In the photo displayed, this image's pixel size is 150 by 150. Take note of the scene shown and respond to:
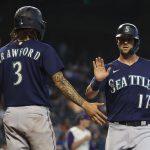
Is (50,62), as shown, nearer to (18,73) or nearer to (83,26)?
(18,73)

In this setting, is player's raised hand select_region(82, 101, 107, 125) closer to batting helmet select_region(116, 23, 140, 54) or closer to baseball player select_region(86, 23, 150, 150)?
baseball player select_region(86, 23, 150, 150)

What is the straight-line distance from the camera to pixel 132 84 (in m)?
6.52

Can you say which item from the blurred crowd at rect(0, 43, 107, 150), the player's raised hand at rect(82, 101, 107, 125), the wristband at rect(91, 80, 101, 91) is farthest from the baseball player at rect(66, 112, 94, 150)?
the player's raised hand at rect(82, 101, 107, 125)

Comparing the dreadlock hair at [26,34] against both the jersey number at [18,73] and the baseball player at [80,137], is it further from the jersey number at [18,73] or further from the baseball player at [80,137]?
the baseball player at [80,137]

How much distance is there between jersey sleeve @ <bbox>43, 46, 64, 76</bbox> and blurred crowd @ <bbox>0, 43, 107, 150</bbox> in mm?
4553

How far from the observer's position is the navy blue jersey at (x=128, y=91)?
6.45m

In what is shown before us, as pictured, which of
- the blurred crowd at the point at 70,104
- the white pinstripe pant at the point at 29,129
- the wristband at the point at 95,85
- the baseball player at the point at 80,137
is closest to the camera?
the white pinstripe pant at the point at 29,129

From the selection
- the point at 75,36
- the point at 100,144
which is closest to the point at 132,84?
the point at 100,144

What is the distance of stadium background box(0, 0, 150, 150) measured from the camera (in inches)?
661

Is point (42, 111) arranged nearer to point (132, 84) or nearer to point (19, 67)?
point (19, 67)

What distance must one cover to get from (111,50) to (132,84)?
11.5 meters

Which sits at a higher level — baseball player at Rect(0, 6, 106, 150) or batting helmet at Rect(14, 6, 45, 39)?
batting helmet at Rect(14, 6, 45, 39)

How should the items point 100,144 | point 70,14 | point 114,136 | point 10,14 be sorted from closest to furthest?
point 114,136, point 100,144, point 10,14, point 70,14

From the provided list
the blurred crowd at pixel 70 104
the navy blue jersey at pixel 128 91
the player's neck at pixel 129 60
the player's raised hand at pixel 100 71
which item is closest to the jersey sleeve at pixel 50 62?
the player's raised hand at pixel 100 71
